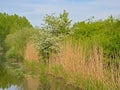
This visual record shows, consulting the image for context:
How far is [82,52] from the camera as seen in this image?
1406 cm

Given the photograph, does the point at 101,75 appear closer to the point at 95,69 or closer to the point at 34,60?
the point at 95,69

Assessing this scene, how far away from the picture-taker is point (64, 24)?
70.4 feet

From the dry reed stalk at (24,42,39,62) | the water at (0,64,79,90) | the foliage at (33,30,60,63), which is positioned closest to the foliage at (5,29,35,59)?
the dry reed stalk at (24,42,39,62)

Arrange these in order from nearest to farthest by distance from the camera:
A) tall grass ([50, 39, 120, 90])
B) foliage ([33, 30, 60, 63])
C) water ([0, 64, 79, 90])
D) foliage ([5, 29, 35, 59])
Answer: tall grass ([50, 39, 120, 90]) < water ([0, 64, 79, 90]) < foliage ([33, 30, 60, 63]) < foliage ([5, 29, 35, 59])

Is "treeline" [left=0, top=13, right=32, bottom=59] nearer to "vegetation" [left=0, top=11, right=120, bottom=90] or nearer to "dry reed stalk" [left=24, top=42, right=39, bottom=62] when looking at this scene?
"dry reed stalk" [left=24, top=42, right=39, bottom=62]

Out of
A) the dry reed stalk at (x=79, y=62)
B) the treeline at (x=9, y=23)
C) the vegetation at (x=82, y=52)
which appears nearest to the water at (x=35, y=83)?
the vegetation at (x=82, y=52)

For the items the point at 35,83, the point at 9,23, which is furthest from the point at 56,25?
the point at 9,23

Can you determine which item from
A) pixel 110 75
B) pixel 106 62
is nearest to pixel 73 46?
pixel 106 62

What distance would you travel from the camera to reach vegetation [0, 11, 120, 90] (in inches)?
450

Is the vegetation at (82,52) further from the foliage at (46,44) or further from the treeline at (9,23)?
the treeline at (9,23)

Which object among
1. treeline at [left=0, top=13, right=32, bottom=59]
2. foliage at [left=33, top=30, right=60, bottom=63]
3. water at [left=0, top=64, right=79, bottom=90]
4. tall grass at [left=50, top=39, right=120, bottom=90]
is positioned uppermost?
treeline at [left=0, top=13, right=32, bottom=59]

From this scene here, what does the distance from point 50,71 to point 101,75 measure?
7774 millimetres

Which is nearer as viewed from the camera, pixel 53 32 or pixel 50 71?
pixel 50 71

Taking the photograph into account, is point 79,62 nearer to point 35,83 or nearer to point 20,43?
point 35,83
